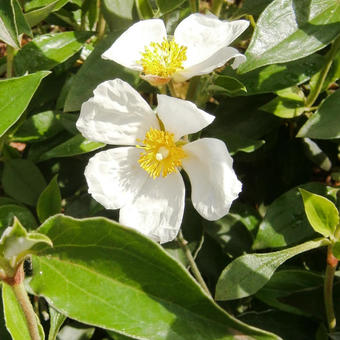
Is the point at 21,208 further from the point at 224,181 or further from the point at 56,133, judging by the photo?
the point at 224,181

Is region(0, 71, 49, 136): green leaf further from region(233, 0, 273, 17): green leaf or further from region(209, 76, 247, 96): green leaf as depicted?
region(233, 0, 273, 17): green leaf

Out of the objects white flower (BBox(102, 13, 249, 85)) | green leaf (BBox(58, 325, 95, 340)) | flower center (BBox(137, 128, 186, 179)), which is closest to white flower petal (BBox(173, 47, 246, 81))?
white flower (BBox(102, 13, 249, 85))

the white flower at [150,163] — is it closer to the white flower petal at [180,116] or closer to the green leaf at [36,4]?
the white flower petal at [180,116]

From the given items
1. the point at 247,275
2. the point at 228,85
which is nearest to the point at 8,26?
the point at 228,85

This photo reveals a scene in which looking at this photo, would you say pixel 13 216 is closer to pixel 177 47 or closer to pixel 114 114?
Result: pixel 114 114

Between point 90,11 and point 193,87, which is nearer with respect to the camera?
A: point 193,87

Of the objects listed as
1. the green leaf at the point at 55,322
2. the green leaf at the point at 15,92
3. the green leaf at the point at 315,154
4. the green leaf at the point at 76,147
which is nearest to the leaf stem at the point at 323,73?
the green leaf at the point at 315,154
